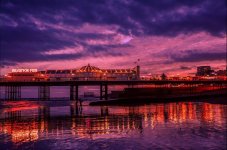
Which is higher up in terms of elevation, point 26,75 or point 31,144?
point 26,75

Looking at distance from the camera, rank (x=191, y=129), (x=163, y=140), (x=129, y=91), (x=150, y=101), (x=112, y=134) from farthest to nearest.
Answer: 1. (x=129, y=91)
2. (x=150, y=101)
3. (x=191, y=129)
4. (x=112, y=134)
5. (x=163, y=140)

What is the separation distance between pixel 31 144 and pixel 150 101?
2210 inches

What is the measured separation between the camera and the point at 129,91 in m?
102

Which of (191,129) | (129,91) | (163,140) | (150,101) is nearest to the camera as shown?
(163,140)

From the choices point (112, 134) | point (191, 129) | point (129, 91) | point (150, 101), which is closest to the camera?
point (112, 134)

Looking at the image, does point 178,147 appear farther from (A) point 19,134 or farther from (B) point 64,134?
(A) point 19,134

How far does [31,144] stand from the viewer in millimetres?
22922

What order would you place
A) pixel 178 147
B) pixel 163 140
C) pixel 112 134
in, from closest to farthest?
pixel 178 147 < pixel 163 140 < pixel 112 134

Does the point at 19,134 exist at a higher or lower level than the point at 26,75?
lower

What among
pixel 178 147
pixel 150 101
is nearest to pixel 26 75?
pixel 150 101

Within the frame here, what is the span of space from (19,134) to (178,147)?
13474 mm

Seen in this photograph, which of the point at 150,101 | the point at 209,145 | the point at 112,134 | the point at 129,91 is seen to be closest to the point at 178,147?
the point at 209,145

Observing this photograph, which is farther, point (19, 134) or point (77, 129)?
point (77, 129)

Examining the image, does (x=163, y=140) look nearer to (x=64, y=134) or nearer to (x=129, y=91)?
(x=64, y=134)
